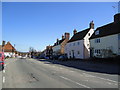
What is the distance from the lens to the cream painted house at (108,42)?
30.1 m

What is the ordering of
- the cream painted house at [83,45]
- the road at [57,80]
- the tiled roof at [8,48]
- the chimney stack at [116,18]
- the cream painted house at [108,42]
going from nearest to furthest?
the road at [57,80] < the cream painted house at [108,42] < the chimney stack at [116,18] < the cream painted house at [83,45] < the tiled roof at [8,48]

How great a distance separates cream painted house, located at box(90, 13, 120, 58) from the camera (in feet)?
98.6

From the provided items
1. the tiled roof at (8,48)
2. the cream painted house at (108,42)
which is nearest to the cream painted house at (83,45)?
the cream painted house at (108,42)

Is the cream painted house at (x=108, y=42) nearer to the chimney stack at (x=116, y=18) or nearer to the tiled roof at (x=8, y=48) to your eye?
the chimney stack at (x=116, y=18)

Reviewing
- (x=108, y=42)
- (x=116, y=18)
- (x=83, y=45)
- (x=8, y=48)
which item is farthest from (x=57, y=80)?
(x=8, y=48)

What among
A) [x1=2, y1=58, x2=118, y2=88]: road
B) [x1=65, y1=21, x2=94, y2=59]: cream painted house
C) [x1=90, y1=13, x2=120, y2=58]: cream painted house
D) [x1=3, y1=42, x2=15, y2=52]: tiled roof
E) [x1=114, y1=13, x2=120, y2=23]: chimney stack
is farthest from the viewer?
[x1=3, y1=42, x2=15, y2=52]: tiled roof

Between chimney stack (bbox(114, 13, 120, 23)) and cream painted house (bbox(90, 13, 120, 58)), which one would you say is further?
chimney stack (bbox(114, 13, 120, 23))

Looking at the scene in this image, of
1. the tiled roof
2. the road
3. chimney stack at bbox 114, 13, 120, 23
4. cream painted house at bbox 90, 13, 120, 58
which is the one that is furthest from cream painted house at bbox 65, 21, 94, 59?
the tiled roof

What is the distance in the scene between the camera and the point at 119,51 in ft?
95.2

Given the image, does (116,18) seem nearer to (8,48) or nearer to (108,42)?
(108,42)

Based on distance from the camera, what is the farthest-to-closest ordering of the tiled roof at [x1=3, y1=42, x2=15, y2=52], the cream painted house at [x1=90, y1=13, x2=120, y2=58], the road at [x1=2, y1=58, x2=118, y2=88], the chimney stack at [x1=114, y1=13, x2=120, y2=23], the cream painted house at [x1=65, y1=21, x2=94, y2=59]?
the tiled roof at [x1=3, y1=42, x2=15, y2=52] < the cream painted house at [x1=65, y1=21, x2=94, y2=59] < the chimney stack at [x1=114, y1=13, x2=120, y2=23] < the cream painted house at [x1=90, y1=13, x2=120, y2=58] < the road at [x1=2, y1=58, x2=118, y2=88]

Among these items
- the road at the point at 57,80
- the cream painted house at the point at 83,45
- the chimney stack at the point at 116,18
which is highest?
the chimney stack at the point at 116,18

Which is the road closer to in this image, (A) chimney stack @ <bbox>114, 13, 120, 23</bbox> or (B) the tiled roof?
(A) chimney stack @ <bbox>114, 13, 120, 23</bbox>

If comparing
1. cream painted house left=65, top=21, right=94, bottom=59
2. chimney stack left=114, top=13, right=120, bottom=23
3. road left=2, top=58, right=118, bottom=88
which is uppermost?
chimney stack left=114, top=13, right=120, bottom=23
